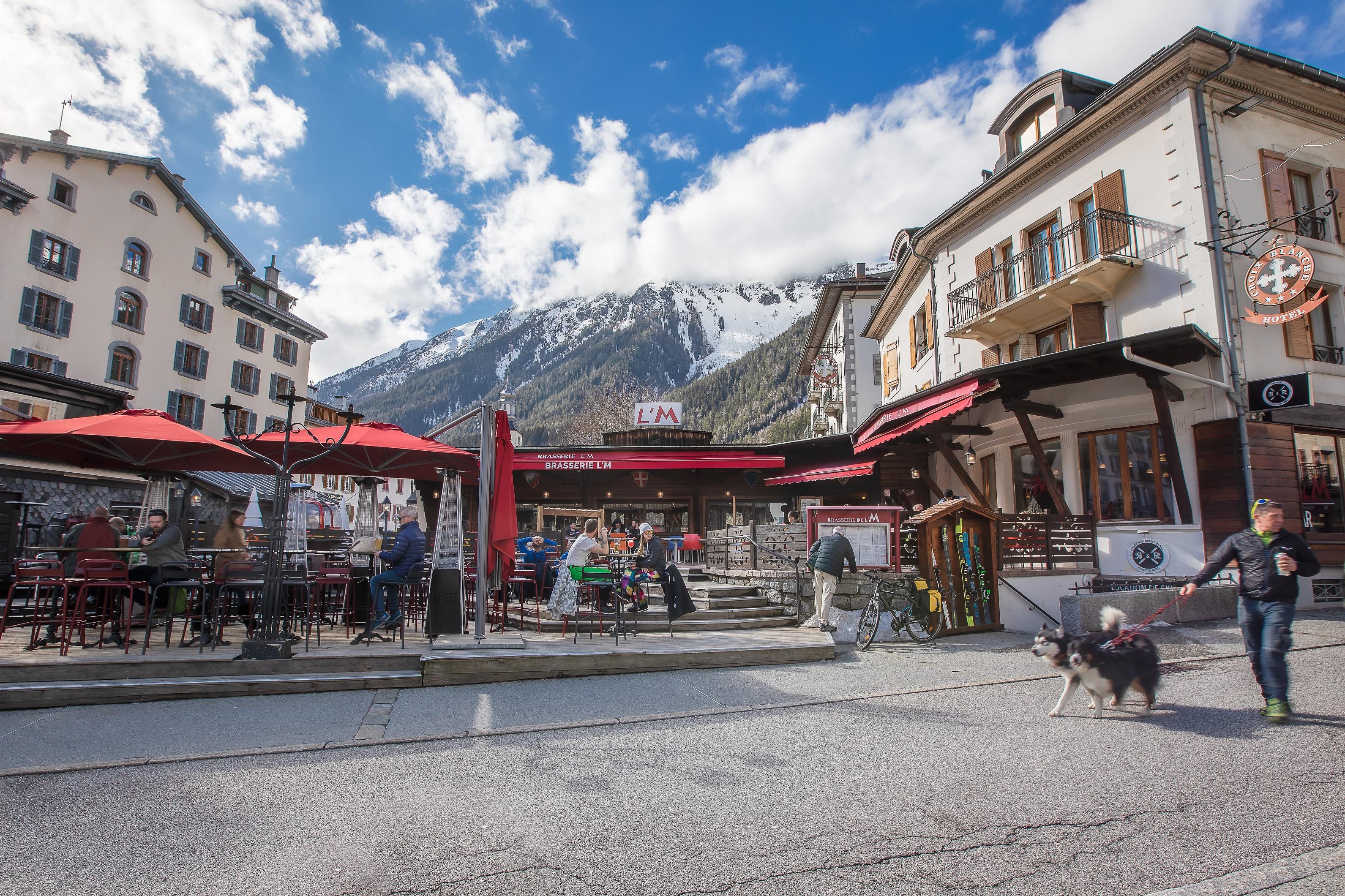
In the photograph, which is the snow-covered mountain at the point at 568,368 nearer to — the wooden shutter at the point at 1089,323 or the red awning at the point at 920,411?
the red awning at the point at 920,411

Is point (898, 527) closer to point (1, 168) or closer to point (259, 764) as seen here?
point (259, 764)

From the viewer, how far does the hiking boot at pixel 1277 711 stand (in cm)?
522

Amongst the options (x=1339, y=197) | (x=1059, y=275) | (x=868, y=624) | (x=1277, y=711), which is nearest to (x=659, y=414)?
(x=1059, y=275)

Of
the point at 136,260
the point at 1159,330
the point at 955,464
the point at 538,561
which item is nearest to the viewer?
the point at 538,561

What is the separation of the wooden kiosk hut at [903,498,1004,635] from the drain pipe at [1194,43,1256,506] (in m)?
3.62

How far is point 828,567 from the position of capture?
32.8 feet

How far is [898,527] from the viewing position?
35.7 ft

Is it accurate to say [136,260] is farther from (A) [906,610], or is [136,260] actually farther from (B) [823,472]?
(A) [906,610]

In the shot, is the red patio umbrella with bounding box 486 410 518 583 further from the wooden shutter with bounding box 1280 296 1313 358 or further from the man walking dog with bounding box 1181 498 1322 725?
the wooden shutter with bounding box 1280 296 1313 358

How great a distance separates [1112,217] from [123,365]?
111 ft

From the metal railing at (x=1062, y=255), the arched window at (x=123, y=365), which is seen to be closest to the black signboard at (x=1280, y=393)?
the metal railing at (x=1062, y=255)

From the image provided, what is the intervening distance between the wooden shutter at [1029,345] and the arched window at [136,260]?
1285 inches

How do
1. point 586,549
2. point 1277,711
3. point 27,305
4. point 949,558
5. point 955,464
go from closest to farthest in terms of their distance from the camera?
point 1277,711 → point 586,549 → point 949,558 → point 955,464 → point 27,305

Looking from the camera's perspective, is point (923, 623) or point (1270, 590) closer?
point (1270, 590)
